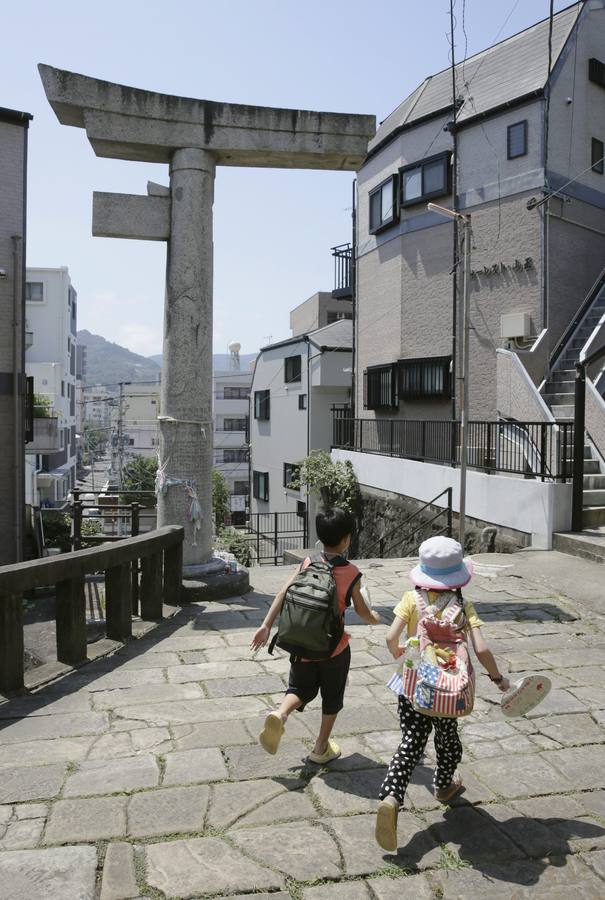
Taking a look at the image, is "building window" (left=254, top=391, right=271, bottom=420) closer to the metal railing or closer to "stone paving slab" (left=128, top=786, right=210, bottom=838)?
the metal railing

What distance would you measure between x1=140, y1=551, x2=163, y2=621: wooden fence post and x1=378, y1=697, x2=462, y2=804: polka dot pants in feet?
13.1

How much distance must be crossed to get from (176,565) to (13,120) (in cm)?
1166

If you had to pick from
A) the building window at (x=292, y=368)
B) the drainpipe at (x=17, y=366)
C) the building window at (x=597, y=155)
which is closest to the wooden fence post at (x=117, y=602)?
the drainpipe at (x=17, y=366)

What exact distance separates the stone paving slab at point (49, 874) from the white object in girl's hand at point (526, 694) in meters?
2.01

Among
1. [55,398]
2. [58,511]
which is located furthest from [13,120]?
[55,398]

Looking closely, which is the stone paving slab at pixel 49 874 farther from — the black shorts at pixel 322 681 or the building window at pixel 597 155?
the building window at pixel 597 155

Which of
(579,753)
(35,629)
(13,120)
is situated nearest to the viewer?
(579,753)

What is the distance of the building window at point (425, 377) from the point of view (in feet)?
56.2

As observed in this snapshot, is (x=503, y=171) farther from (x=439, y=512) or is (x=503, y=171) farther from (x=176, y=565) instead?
(x=176, y=565)

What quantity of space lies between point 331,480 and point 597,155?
990cm

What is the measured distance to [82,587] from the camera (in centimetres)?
561

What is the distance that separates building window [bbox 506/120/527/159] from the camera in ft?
50.3

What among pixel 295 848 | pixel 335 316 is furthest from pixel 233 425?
pixel 295 848

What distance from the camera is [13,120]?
47.3ft
